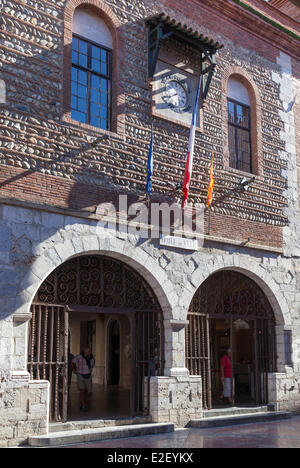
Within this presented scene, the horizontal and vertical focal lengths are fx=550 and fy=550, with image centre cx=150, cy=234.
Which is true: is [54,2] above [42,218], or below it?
above

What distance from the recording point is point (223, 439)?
29.8 ft

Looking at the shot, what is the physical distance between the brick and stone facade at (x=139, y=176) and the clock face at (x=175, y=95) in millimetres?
501

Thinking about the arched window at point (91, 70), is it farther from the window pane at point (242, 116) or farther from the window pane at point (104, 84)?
the window pane at point (242, 116)

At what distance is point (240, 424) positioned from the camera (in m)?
11.1

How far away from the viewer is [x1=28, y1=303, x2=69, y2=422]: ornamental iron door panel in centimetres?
898

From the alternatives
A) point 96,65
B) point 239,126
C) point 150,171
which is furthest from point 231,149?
point 96,65

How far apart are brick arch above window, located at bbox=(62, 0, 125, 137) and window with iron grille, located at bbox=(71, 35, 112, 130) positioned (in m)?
0.16

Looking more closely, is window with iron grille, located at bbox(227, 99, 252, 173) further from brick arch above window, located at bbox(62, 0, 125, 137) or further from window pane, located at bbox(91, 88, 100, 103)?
window pane, located at bbox(91, 88, 100, 103)

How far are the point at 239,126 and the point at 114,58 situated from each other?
12.8 ft

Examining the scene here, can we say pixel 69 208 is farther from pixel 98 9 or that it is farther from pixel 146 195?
pixel 98 9

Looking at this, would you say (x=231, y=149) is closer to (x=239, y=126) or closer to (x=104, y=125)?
(x=239, y=126)
